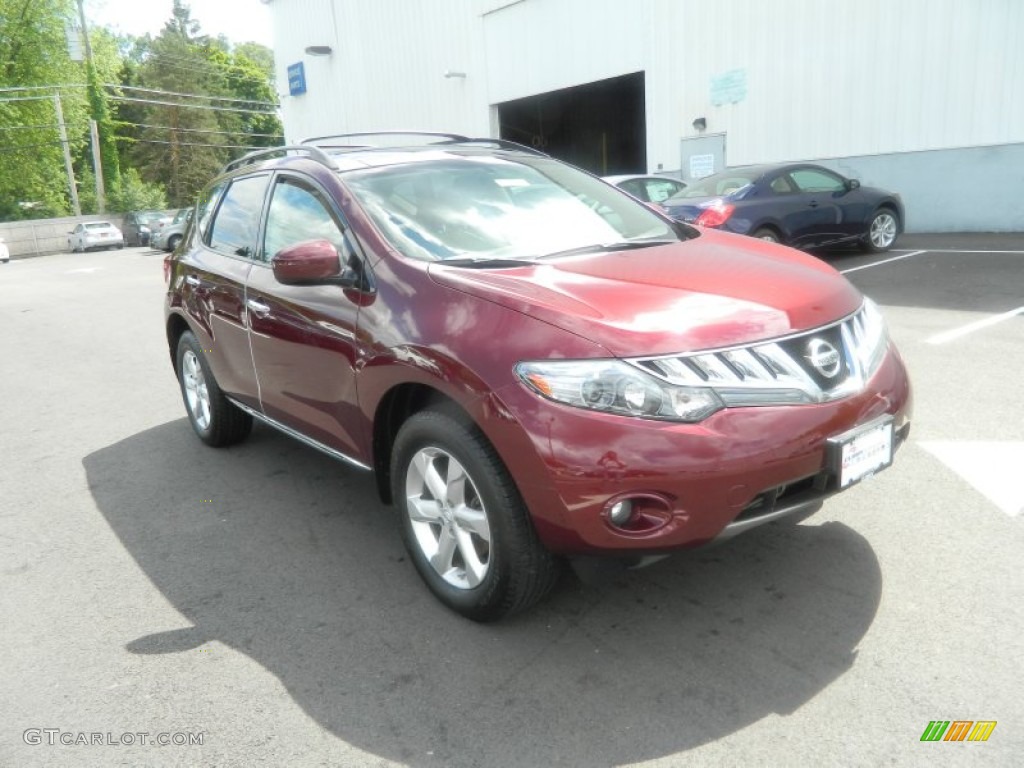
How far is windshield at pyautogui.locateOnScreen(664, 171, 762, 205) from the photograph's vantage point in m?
10.7

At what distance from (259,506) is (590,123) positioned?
2710 cm

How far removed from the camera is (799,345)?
8.80ft

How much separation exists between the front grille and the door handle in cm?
210

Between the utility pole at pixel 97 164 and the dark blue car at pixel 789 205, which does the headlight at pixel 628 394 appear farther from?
the utility pole at pixel 97 164

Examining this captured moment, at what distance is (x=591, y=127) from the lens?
29.4 m

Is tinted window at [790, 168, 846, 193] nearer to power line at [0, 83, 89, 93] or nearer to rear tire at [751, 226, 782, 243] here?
rear tire at [751, 226, 782, 243]

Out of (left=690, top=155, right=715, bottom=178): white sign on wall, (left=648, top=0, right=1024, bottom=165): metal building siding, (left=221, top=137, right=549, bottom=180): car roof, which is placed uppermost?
(left=648, top=0, right=1024, bottom=165): metal building siding

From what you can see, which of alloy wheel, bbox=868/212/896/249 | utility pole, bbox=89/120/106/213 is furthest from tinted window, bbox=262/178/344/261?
utility pole, bbox=89/120/106/213

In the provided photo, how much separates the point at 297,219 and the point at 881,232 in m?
10.6

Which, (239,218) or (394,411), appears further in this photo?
(239,218)

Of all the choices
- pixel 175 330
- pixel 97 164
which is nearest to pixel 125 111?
pixel 97 164

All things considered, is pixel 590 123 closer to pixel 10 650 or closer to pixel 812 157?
pixel 812 157

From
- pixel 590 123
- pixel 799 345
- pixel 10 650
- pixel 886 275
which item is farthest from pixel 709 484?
pixel 590 123

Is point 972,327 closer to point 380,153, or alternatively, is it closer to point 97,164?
point 380,153
